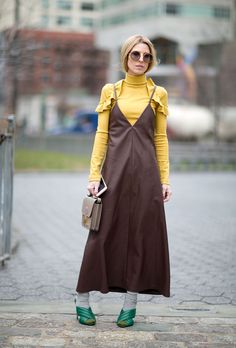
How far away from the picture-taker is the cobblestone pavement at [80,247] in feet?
18.4

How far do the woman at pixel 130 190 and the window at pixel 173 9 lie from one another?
69.9 m

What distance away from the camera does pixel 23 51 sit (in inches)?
390

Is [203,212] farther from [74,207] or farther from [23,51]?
[23,51]

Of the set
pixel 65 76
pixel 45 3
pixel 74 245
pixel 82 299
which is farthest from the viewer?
pixel 65 76

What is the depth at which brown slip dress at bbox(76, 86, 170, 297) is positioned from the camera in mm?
4359

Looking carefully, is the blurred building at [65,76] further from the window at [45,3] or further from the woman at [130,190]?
the woman at [130,190]

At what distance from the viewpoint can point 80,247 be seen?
7.96 metres

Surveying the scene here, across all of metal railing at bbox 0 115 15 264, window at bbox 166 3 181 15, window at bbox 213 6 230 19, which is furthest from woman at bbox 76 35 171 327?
window at bbox 166 3 181 15

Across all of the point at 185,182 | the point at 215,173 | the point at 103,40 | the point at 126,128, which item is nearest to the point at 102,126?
the point at 126,128

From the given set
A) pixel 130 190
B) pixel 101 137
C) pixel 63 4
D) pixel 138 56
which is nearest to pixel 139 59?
pixel 138 56

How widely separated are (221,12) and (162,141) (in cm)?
6746

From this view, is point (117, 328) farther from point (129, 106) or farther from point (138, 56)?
point (138, 56)

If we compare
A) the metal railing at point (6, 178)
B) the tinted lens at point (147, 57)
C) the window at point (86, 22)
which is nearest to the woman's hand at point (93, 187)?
the tinted lens at point (147, 57)

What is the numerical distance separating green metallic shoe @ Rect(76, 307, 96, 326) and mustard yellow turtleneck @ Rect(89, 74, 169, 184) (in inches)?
35.6
